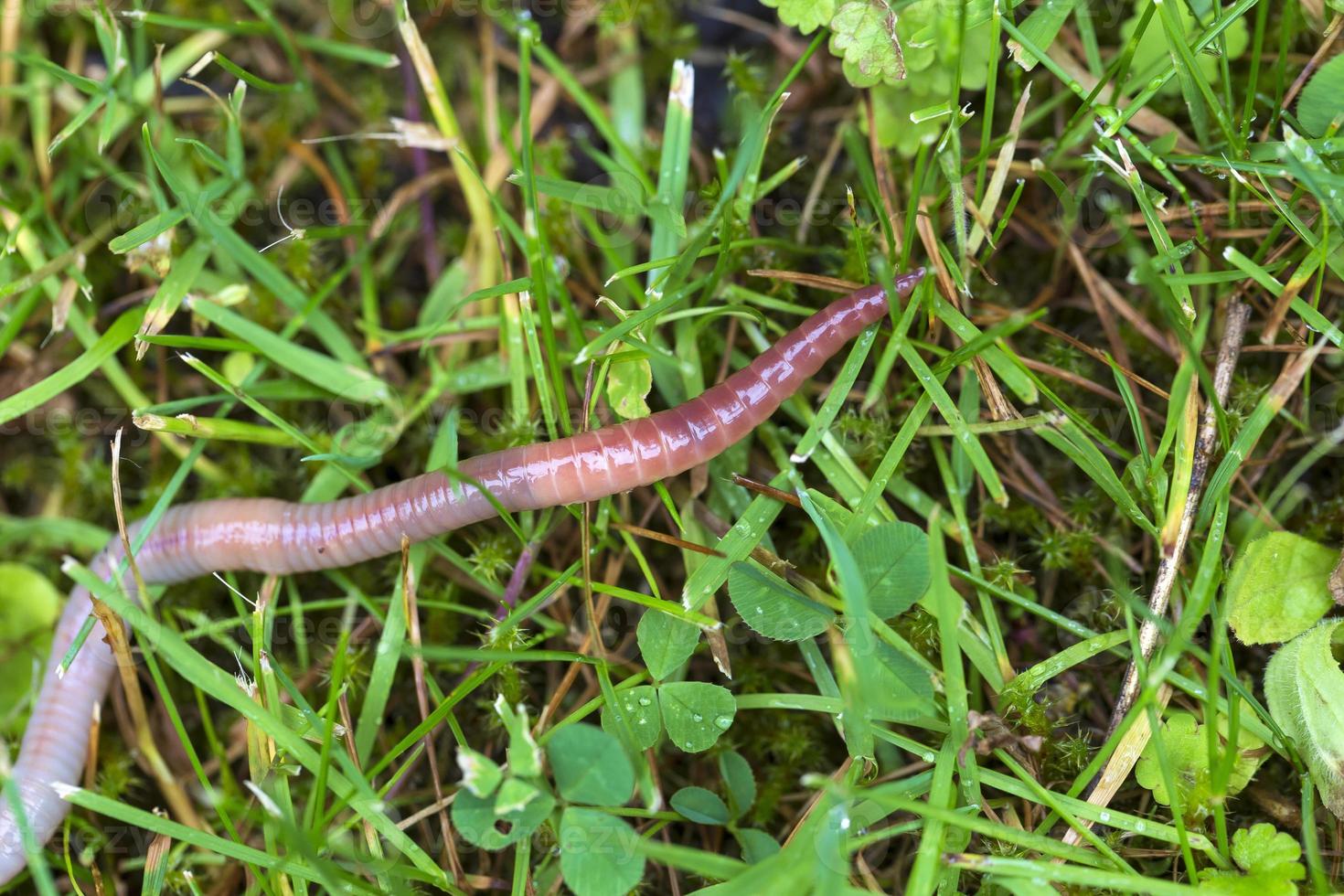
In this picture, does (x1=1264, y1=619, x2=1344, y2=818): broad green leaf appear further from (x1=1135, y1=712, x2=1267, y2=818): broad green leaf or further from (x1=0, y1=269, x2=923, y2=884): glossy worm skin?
(x1=0, y1=269, x2=923, y2=884): glossy worm skin

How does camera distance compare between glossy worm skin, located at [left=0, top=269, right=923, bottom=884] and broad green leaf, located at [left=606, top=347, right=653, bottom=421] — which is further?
broad green leaf, located at [left=606, top=347, right=653, bottom=421]

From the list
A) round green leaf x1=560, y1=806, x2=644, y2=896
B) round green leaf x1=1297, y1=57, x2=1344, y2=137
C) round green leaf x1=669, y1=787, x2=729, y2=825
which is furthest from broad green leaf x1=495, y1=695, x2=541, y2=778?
round green leaf x1=1297, y1=57, x2=1344, y2=137

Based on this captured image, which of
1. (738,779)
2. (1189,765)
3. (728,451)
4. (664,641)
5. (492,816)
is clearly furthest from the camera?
(728,451)

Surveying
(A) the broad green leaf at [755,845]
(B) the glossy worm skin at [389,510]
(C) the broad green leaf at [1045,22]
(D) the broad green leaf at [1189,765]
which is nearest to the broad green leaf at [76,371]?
(B) the glossy worm skin at [389,510]

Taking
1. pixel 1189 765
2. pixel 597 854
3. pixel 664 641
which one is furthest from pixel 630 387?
pixel 1189 765

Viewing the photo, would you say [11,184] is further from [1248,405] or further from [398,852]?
[1248,405]

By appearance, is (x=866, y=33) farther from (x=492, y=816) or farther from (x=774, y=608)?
(x=492, y=816)

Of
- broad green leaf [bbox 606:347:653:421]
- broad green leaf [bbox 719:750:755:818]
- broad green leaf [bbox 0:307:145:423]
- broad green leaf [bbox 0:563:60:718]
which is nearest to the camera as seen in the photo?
broad green leaf [bbox 719:750:755:818]
